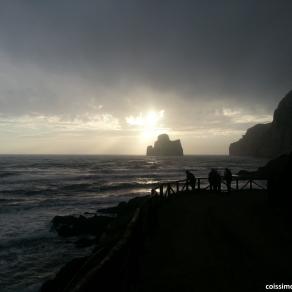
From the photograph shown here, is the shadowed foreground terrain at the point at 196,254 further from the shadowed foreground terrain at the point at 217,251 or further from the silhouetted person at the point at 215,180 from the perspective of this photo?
the silhouetted person at the point at 215,180

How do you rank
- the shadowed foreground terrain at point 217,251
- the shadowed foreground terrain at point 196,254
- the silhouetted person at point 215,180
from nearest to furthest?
1. the shadowed foreground terrain at point 196,254
2. the shadowed foreground terrain at point 217,251
3. the silhouetted person at point 215,180

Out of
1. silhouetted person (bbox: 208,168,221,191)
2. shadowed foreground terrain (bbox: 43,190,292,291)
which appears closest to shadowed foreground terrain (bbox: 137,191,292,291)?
shadowed foreground terrain (bbox: 43,190,292,291)

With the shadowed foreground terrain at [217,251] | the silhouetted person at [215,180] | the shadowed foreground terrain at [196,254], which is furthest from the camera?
the silhouetted person at [215,180]

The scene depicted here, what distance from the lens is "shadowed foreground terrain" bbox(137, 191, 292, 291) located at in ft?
22.2

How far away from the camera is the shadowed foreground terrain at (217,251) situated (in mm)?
6762

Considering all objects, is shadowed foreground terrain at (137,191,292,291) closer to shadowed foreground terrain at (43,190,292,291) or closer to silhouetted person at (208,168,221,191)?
shadowed foreground terrain at (43,190,292,291)

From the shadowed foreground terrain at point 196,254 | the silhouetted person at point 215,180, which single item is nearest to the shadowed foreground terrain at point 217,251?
the shadowed foreground terrain at point 196,254

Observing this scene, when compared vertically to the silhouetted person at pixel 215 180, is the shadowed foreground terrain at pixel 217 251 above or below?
below

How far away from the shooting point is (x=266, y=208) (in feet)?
50.7

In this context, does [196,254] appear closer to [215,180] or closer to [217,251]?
[217,251]

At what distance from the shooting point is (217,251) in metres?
8.76

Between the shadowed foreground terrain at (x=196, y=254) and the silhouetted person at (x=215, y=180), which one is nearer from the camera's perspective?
the shadowed foreground terrain at (x=196, y=254)

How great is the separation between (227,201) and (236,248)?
29.9 feet

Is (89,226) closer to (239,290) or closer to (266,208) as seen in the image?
(266,208)
